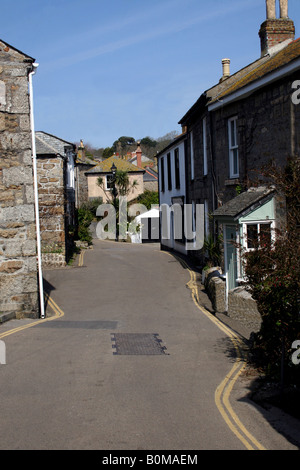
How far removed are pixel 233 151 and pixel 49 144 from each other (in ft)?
38.9

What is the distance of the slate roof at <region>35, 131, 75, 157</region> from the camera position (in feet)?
80.1

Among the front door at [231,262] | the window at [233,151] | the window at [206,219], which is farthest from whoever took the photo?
the window at [206,219]

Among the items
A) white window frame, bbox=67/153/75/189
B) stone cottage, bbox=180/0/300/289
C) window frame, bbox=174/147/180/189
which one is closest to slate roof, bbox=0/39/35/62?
stone cottage, bbox=180/0/300/289

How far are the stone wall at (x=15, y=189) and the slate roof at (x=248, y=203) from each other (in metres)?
5.81

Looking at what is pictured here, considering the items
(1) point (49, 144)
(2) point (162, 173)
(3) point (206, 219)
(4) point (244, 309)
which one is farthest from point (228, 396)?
(2) point (162, 173)

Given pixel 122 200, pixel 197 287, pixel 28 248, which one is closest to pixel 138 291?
pixel 197 287

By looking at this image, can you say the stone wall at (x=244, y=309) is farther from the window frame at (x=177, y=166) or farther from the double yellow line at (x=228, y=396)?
the window frame at (x=177, y=166)

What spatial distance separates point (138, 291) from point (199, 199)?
708 centimetres

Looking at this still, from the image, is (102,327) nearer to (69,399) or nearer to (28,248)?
(28,248)

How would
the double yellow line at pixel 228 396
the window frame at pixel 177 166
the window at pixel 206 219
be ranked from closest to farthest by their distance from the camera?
the double yellow line at pixel 228 396 < the window at pixel 206 219 < the window frame at pixel 177 166

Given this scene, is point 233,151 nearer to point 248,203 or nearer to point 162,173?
point 248,203

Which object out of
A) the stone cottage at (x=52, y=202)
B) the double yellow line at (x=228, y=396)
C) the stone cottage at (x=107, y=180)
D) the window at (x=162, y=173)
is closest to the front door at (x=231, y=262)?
the double yellow line at (x=228, y=396)

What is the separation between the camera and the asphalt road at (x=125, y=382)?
6.30 meters

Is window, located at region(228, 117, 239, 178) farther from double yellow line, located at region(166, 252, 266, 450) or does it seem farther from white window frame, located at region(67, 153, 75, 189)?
white window frame, located at region(67, 153, 75, 189)
